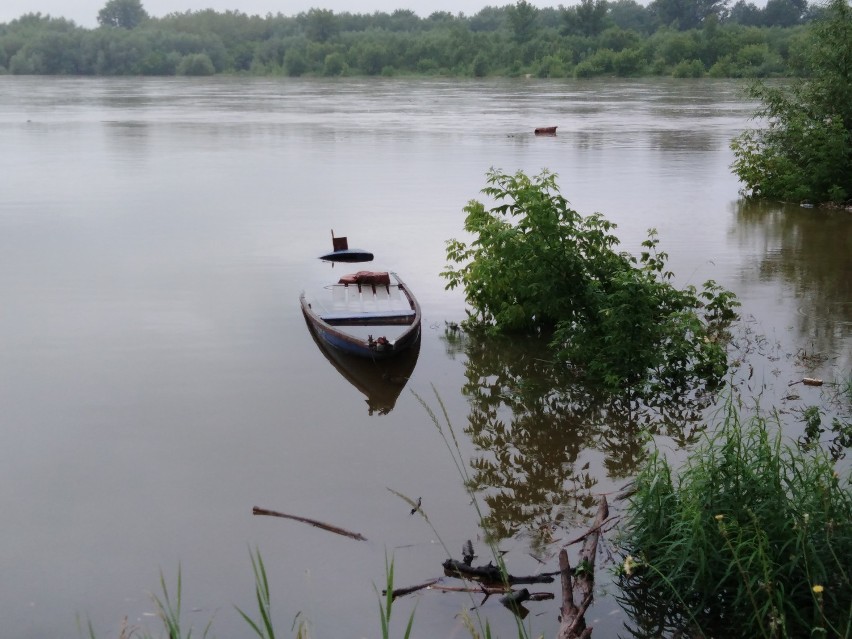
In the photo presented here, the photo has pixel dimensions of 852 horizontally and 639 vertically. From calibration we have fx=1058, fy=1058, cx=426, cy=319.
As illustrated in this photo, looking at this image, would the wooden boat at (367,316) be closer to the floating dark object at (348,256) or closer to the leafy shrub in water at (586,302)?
the leafy shrub in water at (586,302)

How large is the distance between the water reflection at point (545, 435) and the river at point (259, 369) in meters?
0.09

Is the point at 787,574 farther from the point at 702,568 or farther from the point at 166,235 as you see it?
the point at 166,235

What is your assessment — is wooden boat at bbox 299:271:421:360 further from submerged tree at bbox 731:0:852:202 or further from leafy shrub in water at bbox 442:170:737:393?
submerged tree at bbox 731:0:852:202

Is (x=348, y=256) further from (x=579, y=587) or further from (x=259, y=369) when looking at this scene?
(x=579, y=587)

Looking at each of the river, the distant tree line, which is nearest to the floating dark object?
the river

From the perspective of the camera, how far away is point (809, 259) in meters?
15.7

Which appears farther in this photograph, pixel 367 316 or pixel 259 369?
pixel 367 316

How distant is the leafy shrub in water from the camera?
9609mm

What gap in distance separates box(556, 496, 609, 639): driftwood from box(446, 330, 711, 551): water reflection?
594 mm

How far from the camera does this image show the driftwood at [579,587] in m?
5.56

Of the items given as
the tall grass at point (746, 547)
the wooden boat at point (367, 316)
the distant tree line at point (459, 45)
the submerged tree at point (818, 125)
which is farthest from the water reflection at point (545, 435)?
the distant tree line at point (459, 45)

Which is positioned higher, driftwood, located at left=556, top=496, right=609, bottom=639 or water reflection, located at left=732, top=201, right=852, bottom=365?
water reflection, located at left=732, top=201, right=852, bottom=365

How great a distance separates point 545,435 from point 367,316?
279 centimetres

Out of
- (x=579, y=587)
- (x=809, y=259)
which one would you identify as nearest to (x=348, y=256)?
(x=809, y=259)
